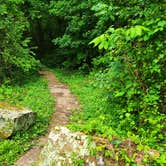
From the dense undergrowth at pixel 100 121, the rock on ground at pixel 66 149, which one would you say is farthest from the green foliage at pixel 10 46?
the rock on ground at pixel 66 149

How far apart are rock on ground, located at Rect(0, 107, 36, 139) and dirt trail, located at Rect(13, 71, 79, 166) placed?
61cm

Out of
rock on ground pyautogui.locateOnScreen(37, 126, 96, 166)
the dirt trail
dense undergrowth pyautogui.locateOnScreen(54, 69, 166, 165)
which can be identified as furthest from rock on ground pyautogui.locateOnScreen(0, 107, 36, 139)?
rock on ground pyautogui.locateOnScreen(37, 126, 96, 166)

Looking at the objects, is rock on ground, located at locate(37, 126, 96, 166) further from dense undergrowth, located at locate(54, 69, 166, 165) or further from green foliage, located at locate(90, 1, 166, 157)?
green foliage, located at locate(90, 1, 166, 157)

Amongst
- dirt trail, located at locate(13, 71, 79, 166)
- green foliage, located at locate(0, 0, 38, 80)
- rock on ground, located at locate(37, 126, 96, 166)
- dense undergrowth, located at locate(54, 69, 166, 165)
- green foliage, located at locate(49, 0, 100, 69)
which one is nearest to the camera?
rock on ground, located at locate(37, 126, 96, 166)

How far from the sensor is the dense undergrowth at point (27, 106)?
7.02 meters

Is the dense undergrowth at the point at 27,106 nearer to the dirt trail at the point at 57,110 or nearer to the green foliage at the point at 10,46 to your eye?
the dirt trail at the point at 57,110

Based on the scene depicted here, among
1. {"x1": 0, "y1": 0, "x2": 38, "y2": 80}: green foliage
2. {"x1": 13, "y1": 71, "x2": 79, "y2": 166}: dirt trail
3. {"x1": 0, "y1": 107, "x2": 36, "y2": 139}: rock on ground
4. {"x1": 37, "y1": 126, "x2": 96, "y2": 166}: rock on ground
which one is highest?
{"x1": 0, "y1": 0, "x2": 38, "y2": 80}: green foliage

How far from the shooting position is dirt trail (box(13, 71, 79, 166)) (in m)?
6.75

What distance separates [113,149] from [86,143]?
43 cm

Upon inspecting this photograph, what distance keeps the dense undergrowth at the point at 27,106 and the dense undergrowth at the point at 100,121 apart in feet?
3.23

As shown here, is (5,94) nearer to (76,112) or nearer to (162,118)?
(76,112)

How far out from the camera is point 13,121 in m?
7.62

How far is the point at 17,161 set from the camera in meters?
6.64

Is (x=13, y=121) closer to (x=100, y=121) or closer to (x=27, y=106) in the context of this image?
(x=27, y=106)
